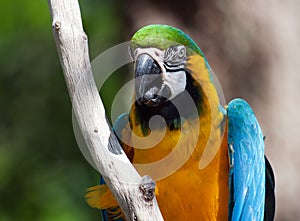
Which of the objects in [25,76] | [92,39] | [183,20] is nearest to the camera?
[183,20]

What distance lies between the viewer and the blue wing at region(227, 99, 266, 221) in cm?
298

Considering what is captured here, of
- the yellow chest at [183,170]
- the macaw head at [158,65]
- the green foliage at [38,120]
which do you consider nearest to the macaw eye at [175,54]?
the macaw head at [158,65]

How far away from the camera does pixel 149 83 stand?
8.86 ft

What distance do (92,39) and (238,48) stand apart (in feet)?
4.77

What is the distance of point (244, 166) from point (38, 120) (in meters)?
2.62

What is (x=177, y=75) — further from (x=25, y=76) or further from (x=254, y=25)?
(x=25, y=76)

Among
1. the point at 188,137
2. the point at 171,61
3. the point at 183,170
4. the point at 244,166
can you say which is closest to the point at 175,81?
the point at 171,61

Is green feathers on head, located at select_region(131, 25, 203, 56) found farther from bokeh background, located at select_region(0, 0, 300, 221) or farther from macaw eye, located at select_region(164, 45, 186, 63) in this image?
bokeh background, located at select_region(0, 0, 300, 221)

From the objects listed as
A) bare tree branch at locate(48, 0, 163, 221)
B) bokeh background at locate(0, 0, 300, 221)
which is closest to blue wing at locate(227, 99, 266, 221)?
bare tree branch at locate(48, 0, 163, 221)

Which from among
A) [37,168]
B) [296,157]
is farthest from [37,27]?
[296,157]

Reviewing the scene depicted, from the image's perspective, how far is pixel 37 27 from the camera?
514 cm

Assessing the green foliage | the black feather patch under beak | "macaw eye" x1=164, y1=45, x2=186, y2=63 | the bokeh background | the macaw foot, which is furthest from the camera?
the green foliage

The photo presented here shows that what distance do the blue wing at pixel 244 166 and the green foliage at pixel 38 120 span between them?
1.88 meters

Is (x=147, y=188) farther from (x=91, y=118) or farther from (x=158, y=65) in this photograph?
(x=158, y=65)
